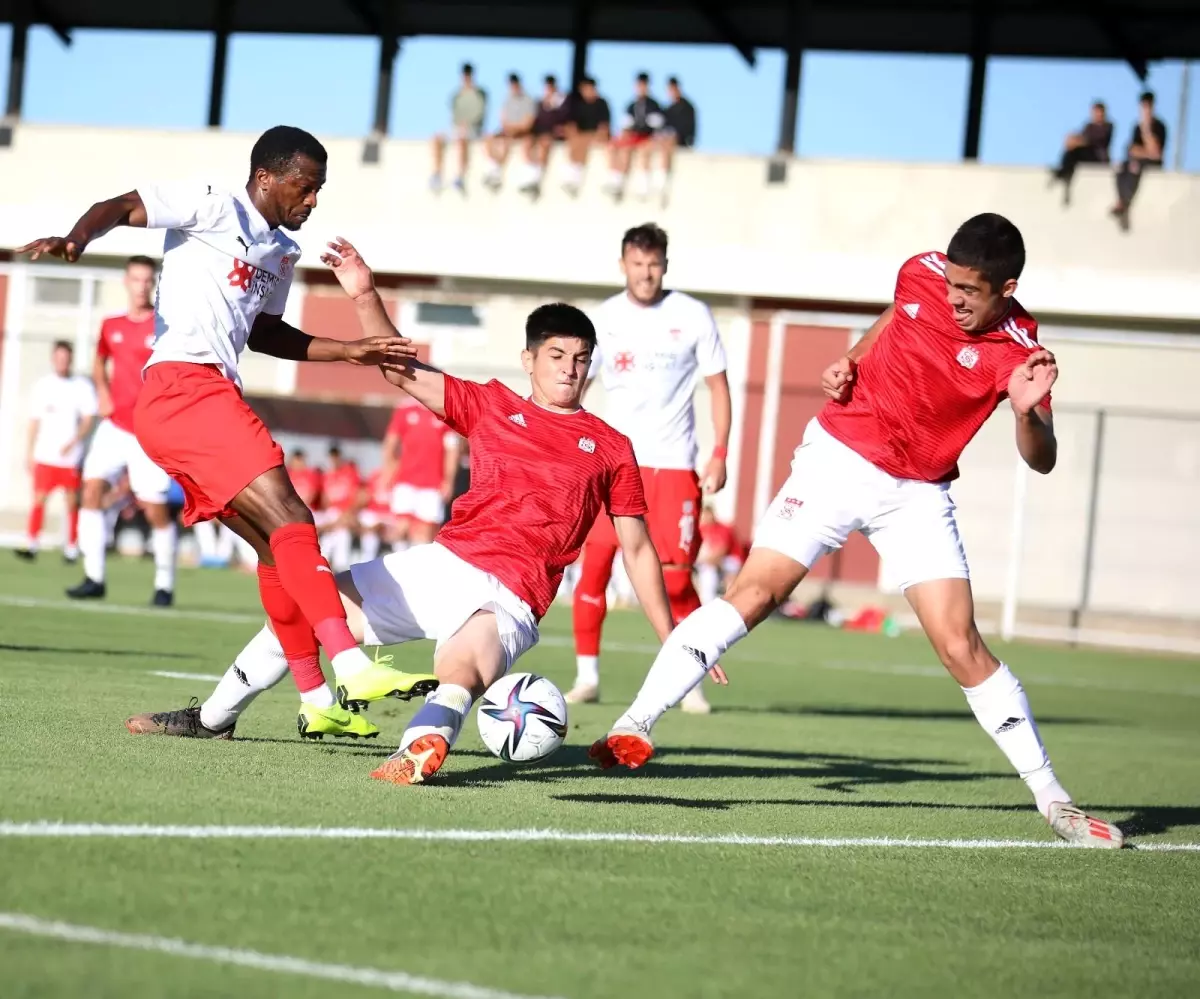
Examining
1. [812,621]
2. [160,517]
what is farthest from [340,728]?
[812,621]

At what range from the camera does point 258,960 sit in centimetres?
341

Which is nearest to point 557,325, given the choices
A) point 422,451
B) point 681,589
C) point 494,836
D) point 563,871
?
point 494,836

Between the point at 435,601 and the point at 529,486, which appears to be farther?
the point at 529,486

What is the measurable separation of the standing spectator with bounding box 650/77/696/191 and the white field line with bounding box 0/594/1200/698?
46.9 ft

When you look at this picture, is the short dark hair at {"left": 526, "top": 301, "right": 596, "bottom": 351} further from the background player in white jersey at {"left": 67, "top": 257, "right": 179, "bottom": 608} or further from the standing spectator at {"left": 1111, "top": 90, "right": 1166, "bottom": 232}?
the standing spectator at {"left": 1111, "top": 90, "right": 1166, "bottom": 232}

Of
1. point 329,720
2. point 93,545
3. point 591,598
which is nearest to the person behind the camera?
point 329,720

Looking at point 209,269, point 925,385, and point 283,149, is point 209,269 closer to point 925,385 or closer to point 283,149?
point 283,149

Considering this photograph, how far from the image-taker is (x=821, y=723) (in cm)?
1052

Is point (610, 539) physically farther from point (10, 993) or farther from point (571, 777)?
point (10, 993)

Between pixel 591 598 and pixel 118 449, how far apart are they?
4745mm

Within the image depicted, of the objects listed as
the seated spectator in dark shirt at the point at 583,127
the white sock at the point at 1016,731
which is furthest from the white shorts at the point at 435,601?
the seated spectator in dark shirt at the point at 583,127

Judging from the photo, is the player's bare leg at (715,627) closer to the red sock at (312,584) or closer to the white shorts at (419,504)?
the red sock at (312,584)

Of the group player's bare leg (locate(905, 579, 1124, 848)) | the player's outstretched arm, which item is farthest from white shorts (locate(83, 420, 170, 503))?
player's bare leg (locate(905, 579, 1124, 848))

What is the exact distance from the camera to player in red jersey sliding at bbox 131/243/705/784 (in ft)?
20.2
